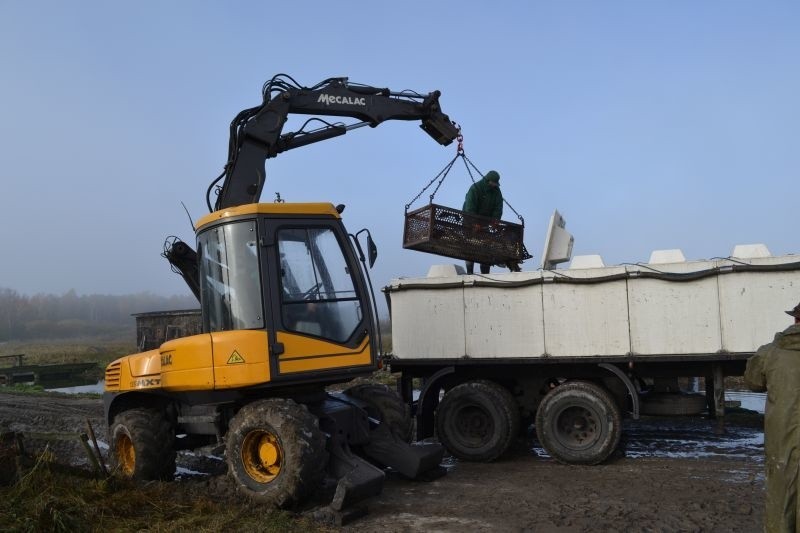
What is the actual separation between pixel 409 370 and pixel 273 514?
3.78 metres

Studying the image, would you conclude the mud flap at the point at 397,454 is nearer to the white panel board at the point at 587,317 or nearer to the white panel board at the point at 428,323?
the white panel board at the point at 428,323

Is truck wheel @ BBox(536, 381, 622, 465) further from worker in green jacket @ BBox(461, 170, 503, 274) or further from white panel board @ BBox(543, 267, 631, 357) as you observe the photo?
worker in green jacket @ BBox(461, 170, 503, 274)

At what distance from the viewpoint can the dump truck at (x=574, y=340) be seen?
7621 mm

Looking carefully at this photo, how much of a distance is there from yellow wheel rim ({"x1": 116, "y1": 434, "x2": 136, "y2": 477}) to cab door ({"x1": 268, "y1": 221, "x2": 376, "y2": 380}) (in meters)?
2.59

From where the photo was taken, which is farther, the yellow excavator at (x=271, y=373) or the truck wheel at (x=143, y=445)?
the truck wheel at (x=143, y=445)

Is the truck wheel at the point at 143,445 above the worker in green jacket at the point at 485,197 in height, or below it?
below

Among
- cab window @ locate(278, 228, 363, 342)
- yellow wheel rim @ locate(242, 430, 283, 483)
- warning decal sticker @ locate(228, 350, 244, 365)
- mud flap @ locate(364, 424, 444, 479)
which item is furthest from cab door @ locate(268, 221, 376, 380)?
mud flap @ locate(364, 424, 444, 479)

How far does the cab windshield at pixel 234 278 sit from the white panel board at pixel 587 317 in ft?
12.1

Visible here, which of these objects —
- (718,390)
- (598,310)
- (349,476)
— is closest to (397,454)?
(349,476)

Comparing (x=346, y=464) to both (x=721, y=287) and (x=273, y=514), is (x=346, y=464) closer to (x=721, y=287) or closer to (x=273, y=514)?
(x=273, y=514)

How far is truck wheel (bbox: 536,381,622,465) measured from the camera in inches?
316

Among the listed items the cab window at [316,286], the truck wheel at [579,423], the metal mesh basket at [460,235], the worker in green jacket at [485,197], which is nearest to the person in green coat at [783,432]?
the truck wheel at [579,423]

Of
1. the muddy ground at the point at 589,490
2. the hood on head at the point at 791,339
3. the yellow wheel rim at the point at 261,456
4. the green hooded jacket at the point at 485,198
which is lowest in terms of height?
the muddy ground at the point at 589,490

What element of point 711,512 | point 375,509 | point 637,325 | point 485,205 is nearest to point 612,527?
point 711,512
